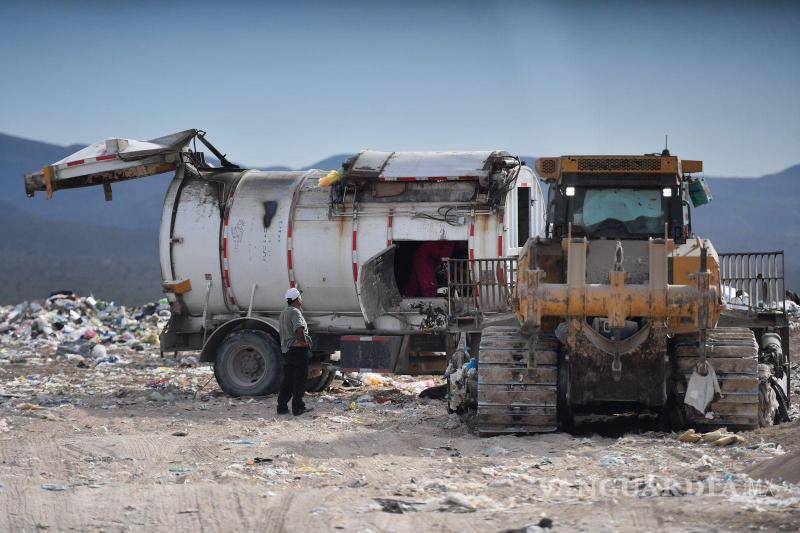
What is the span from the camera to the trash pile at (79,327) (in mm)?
20406

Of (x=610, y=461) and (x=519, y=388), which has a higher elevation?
(x=519, y=388)

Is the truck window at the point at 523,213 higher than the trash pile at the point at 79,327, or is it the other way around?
the truck window at the point at 523,213

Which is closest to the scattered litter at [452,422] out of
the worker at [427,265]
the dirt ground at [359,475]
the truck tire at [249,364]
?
the dirt ground at [359,475]

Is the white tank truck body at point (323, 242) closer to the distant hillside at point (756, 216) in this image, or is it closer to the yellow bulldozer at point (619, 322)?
the yellow bulldozer at point (619, 322)

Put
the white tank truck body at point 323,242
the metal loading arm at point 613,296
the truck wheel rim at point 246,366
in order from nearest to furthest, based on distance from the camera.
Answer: the metal loading arm at point 613,296
the white tank truck body at point 323,242
the truck wheel rim at point 246,366

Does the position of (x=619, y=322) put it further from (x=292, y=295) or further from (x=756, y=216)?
(x=756, y=216)

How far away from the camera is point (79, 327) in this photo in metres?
22.7

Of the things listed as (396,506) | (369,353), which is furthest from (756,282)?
(396,506)

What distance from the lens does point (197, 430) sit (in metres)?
11.2

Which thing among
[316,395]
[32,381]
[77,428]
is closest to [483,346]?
[77,428]

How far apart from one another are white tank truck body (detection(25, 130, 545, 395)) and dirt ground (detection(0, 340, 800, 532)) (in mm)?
1577

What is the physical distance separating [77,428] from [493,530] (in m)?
5.96

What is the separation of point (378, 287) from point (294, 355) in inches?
84.5

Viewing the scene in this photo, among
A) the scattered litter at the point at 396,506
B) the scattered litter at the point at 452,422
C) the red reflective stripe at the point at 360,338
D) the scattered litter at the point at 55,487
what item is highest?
the red reflective stripe at the point at 360,338
